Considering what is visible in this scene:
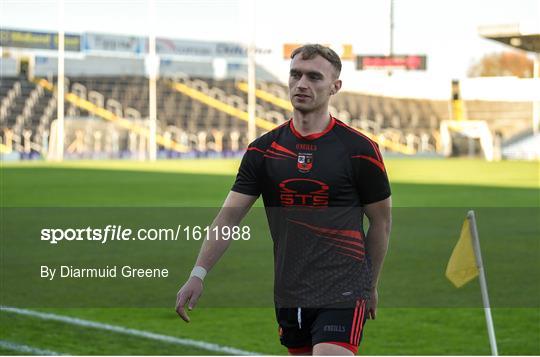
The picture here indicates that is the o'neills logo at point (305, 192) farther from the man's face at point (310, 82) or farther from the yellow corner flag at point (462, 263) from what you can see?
the yellow corner flag at point (462, 263)

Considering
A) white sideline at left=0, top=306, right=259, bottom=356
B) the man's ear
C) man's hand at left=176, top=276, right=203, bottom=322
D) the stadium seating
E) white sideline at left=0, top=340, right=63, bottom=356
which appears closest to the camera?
man's hand at left=176, top=276, right=203, bottom=322

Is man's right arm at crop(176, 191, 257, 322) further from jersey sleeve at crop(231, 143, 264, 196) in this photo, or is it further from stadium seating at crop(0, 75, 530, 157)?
stadium seating at crop(0, 75, 530, 157)

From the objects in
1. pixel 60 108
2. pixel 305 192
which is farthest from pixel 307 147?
pixel 60 108

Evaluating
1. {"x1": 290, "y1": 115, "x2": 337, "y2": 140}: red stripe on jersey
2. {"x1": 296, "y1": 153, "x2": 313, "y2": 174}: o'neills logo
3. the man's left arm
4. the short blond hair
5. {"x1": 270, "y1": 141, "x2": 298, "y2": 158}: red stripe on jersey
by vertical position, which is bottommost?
the man's left arm

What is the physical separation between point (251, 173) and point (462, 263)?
257cm

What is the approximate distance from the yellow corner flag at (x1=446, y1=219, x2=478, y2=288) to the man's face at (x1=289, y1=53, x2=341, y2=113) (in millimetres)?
2548

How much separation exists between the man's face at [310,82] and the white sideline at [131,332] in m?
3.57

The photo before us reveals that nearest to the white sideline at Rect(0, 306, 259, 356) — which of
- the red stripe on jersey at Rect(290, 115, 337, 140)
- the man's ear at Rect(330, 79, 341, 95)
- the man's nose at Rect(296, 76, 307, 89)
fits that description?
the red stripe on jersey at Rect(290, 115, 337, 140)

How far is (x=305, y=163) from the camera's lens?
179 inches

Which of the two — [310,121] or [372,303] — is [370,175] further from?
[372,303]

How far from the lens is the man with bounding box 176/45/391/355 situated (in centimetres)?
450

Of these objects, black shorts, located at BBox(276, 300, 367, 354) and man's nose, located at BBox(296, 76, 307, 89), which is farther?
black shorts, located at BBox(276, 300, 367, 354)

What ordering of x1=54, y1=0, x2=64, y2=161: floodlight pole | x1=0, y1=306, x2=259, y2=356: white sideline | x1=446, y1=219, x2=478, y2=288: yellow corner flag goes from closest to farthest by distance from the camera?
x1=446, y1=219, x2=478, y2=288: yellow corner flag, x1=0, y1=306, x2=259, y2=356: white sideline, x1=54, y1=0, x2=64, y2=161: floodlight pole

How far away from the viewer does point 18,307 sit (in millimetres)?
9766
